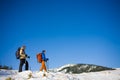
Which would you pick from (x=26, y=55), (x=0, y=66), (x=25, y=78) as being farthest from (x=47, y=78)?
(x=0, y=66)

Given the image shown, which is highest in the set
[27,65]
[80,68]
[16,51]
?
[80,68]

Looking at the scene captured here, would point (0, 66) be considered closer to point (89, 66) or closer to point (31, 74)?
point (31, 74)

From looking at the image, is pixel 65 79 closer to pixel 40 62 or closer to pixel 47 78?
pixel 47 78

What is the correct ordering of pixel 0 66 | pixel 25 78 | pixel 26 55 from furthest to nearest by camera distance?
pixel 0 66 → pixel 26 55 → pixel 25 78

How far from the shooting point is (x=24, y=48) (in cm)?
1559

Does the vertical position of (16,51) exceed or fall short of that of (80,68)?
it falls short

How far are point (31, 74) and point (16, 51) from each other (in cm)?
283

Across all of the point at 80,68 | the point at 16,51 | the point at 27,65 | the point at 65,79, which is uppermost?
the point at 80,68

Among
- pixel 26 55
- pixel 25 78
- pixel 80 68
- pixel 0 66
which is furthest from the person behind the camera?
pixel 80 68

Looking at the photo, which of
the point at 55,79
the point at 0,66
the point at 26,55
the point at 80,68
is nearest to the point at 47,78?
the point at 55,79

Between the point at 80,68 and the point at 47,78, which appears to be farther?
the point at 80,68

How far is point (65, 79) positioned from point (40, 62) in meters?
3.44

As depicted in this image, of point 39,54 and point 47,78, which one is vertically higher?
point 39,54

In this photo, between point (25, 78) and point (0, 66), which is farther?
point (0, 66)
